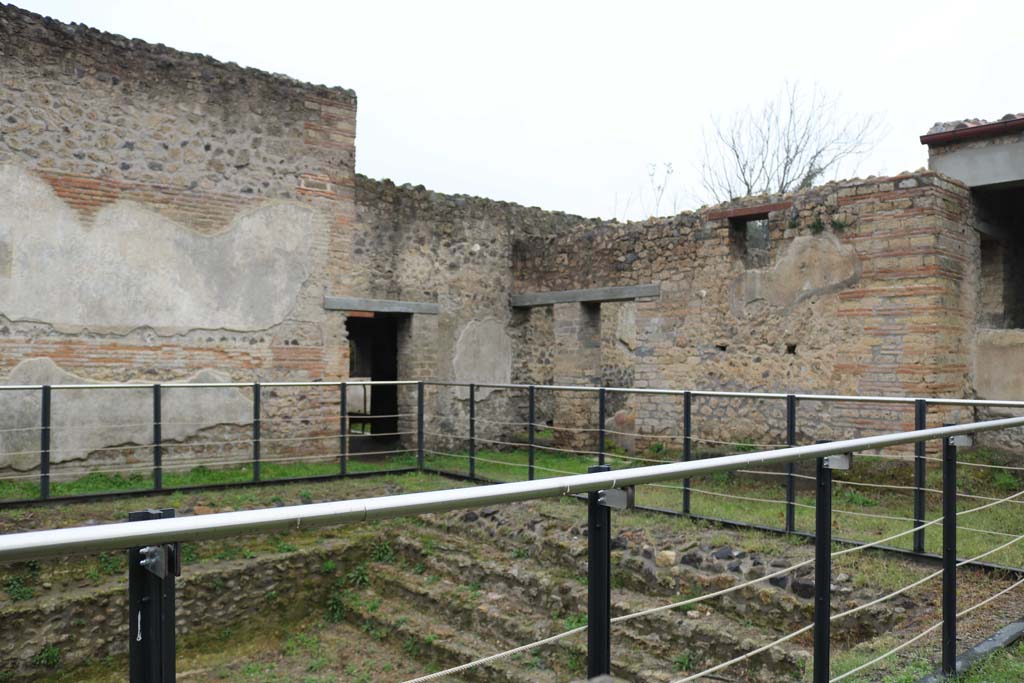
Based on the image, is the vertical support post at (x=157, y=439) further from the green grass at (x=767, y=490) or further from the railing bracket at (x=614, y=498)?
the railing bracket at (x=614, y=498)

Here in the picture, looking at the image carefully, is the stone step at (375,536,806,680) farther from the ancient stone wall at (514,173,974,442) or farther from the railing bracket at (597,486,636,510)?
the ancient stone wall at (514,173,974,442)

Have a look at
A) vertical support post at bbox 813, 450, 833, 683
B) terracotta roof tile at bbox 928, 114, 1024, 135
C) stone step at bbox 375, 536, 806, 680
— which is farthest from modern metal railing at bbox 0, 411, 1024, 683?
terracotta roof tile at bbox 928, 114, 1024, 135

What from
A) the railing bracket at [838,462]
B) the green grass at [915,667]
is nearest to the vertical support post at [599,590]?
the railing bracket at [838,462]

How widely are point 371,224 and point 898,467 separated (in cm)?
744

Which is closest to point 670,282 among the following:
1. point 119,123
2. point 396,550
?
point 396,550

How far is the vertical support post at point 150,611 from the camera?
1.46m

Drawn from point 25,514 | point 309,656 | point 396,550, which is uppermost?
point 25,514

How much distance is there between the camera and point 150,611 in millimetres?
1469

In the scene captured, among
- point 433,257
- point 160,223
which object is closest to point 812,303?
point 433,257

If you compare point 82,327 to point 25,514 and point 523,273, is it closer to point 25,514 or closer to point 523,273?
point 25,514

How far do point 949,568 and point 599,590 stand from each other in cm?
213

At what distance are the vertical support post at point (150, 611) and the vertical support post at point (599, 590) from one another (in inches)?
39.5

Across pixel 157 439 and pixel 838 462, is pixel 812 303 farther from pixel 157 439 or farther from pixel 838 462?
pixel 157 439

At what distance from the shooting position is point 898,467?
8.36 metres
